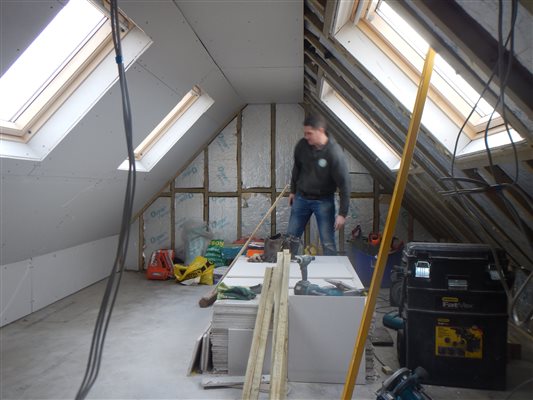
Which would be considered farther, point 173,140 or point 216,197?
point 216,197

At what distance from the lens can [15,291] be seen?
3.24 meters

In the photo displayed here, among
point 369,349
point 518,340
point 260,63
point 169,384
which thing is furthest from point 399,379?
point 260,63

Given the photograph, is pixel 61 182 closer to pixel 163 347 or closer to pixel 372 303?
pixel 163 347

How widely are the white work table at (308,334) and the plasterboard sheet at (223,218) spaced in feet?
9.97

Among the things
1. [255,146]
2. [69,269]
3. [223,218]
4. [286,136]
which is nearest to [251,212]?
[223,218]

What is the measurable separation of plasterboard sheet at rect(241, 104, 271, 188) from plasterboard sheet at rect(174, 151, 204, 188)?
0.56 meters

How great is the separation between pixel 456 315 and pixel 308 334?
0.82 m

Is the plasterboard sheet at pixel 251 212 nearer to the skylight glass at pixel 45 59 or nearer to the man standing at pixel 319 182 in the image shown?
the man standing at pixel 319 182

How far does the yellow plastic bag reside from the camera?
15.0 feet

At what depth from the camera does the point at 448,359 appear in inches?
87.2

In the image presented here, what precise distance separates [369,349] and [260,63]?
2511 millimetres

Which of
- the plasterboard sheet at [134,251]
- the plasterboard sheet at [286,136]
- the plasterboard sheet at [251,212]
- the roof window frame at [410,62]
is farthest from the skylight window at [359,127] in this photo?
the plasterboard sheet at [134,251]

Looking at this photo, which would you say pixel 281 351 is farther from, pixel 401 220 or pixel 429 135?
pixel 401 220

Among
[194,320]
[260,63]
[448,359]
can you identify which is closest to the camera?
[448,359]
